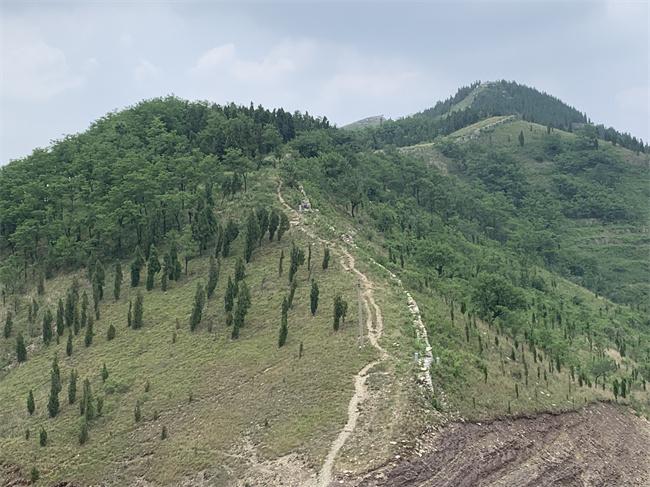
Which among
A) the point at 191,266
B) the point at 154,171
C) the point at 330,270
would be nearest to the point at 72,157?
the point at 154,171

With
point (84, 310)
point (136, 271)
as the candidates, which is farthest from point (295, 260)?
point (84, 310)

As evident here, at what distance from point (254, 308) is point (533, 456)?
801 inches

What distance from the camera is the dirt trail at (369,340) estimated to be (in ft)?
82.7

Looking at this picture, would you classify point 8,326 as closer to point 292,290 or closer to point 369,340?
point 292,290

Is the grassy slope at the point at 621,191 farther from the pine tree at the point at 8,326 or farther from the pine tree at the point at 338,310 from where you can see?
the pine tree at the point at 8,326

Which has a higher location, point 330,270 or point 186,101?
point 186,101

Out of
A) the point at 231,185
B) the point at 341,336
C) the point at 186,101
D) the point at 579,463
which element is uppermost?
the point at 186,101

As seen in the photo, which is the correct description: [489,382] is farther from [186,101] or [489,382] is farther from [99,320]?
[186,101]

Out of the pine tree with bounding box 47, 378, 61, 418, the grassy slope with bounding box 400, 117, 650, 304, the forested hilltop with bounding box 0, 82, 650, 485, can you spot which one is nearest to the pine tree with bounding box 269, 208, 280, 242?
the forested hilltop with bounding box 0, 82, 650, 485

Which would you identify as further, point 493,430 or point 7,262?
point 7,262

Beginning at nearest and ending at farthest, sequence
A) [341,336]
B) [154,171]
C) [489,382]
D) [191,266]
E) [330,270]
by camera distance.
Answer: [489,382]
[341,336]
[330,270]
[191,266]
[154,171]

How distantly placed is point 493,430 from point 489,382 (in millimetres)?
4185

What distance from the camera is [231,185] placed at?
60000 millimetres

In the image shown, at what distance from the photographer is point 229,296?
41062mm
